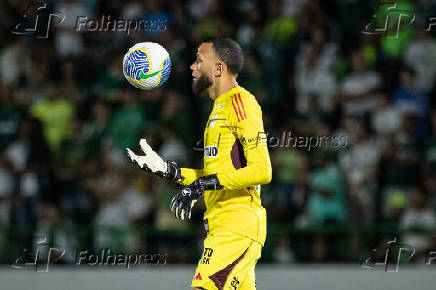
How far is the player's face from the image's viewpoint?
22.0 feet

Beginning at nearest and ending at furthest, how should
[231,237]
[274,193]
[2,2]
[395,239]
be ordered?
[231,237]
[395,239]
[274,193]
[2,2]

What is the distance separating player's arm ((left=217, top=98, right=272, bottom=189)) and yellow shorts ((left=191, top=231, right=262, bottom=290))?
0.44 metres

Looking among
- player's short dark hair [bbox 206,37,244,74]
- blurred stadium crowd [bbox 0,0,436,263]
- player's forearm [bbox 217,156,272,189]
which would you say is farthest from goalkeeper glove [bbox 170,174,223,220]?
blurred stadium crowd [bbox 0,0,436,263]

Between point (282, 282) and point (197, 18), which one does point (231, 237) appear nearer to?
point (282, 282)

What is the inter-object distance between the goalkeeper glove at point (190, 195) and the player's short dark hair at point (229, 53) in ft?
3.25

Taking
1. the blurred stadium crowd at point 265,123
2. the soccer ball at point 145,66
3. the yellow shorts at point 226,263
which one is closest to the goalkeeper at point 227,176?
the yellow shorts at point 226,263

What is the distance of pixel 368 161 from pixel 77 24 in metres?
5.62

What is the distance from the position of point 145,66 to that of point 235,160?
3.93 feet

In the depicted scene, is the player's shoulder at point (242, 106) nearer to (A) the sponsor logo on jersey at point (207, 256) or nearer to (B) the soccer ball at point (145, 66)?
(B) the soccer ball at point (145, 66)

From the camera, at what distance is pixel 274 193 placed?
11.4m

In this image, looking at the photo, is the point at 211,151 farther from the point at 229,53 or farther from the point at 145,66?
the point at 145,66

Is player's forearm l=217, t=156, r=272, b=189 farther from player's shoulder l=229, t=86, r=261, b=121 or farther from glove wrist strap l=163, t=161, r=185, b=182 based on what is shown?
glove wrist strap l=163, t=161, r=185, b=182

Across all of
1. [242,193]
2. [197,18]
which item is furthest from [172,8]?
[242,193]

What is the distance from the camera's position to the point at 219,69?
6691 mm
